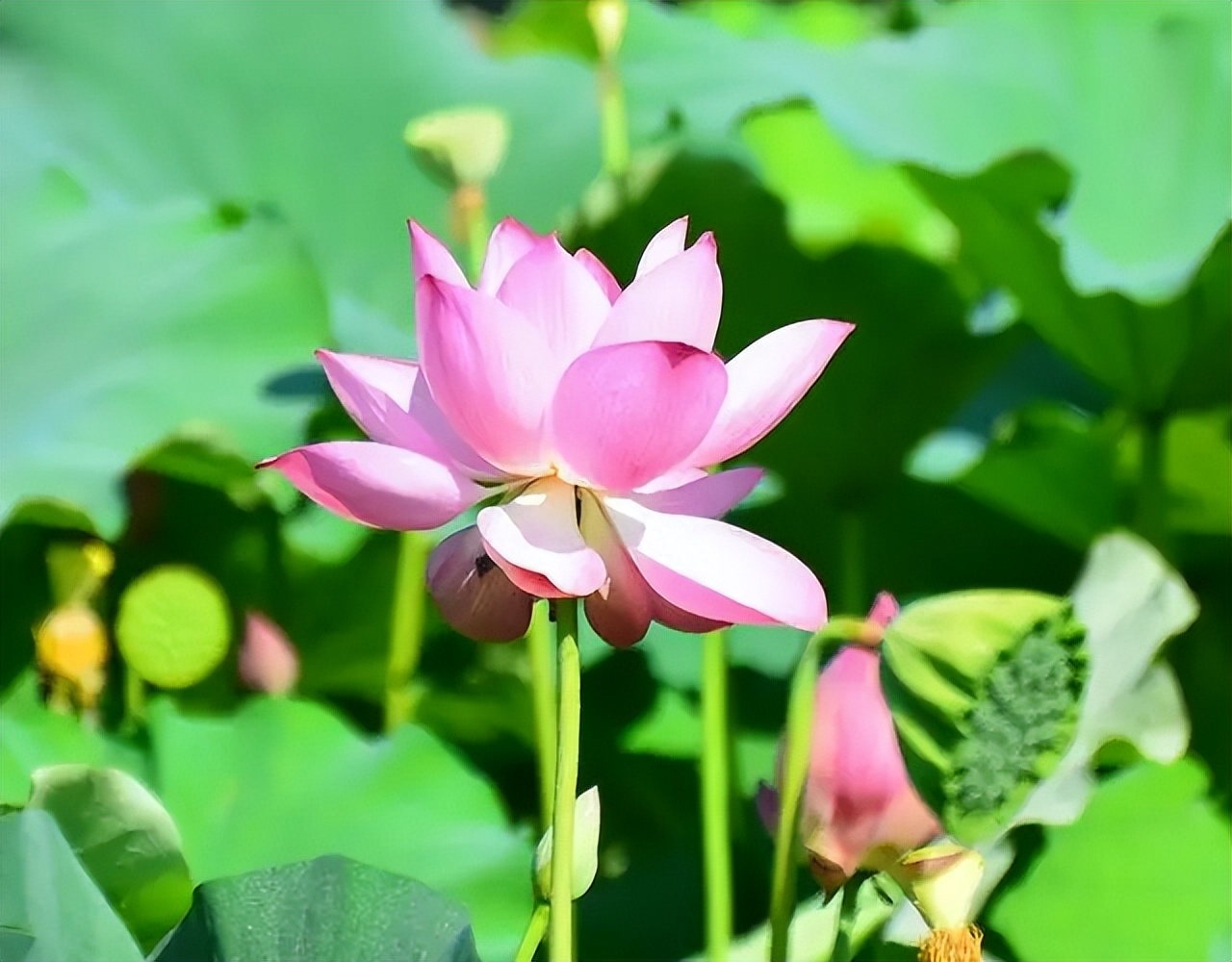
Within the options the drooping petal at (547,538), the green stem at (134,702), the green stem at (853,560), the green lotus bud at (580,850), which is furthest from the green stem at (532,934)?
the green stem at (853,560)

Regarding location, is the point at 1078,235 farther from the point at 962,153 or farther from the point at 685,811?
the point at 685,811

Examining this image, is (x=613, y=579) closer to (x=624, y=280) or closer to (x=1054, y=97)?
(x=624, y=280)

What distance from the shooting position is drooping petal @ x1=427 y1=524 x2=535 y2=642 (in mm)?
407

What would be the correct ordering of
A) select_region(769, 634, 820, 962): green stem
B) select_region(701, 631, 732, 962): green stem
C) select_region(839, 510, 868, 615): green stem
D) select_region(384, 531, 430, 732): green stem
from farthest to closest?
select_region(839, 510, 868, 615): green stem, select_region(384, 531, 430, 732): green stem, select_region(701, 631, 732, 962): green stem, select_region(769, 634, 820, 962): green stem

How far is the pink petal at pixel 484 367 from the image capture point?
0.37 meters

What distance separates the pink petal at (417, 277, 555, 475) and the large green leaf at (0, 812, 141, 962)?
0.60ft

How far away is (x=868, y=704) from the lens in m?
0.52

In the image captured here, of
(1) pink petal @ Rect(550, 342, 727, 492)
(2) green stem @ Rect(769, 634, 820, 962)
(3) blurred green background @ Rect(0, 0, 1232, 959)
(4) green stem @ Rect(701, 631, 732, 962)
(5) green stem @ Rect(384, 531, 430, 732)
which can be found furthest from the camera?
(5) green stem @ Rect(384, 531, 430, 732)

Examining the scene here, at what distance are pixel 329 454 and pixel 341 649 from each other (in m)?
0.68

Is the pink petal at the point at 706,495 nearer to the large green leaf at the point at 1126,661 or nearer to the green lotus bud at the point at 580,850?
the green lotus bud at the point at 580,850

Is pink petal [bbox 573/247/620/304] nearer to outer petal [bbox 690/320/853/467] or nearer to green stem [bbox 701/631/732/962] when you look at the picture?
outer petal [bbox 690/320/853/467]

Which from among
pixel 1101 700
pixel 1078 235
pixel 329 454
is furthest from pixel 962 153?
pixel 329 454

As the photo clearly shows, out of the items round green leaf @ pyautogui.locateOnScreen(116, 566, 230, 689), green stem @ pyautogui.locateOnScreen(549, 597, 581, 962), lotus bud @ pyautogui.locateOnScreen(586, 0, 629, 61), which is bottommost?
round green leaf @ pyautogui.locateOnScreen(116, 566, 230, 689)

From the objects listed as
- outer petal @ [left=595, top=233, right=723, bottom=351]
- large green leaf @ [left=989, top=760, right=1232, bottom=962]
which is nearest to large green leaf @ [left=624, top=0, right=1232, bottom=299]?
large green leaf @ [left=989, top=760, right=1232, bottom=962]
